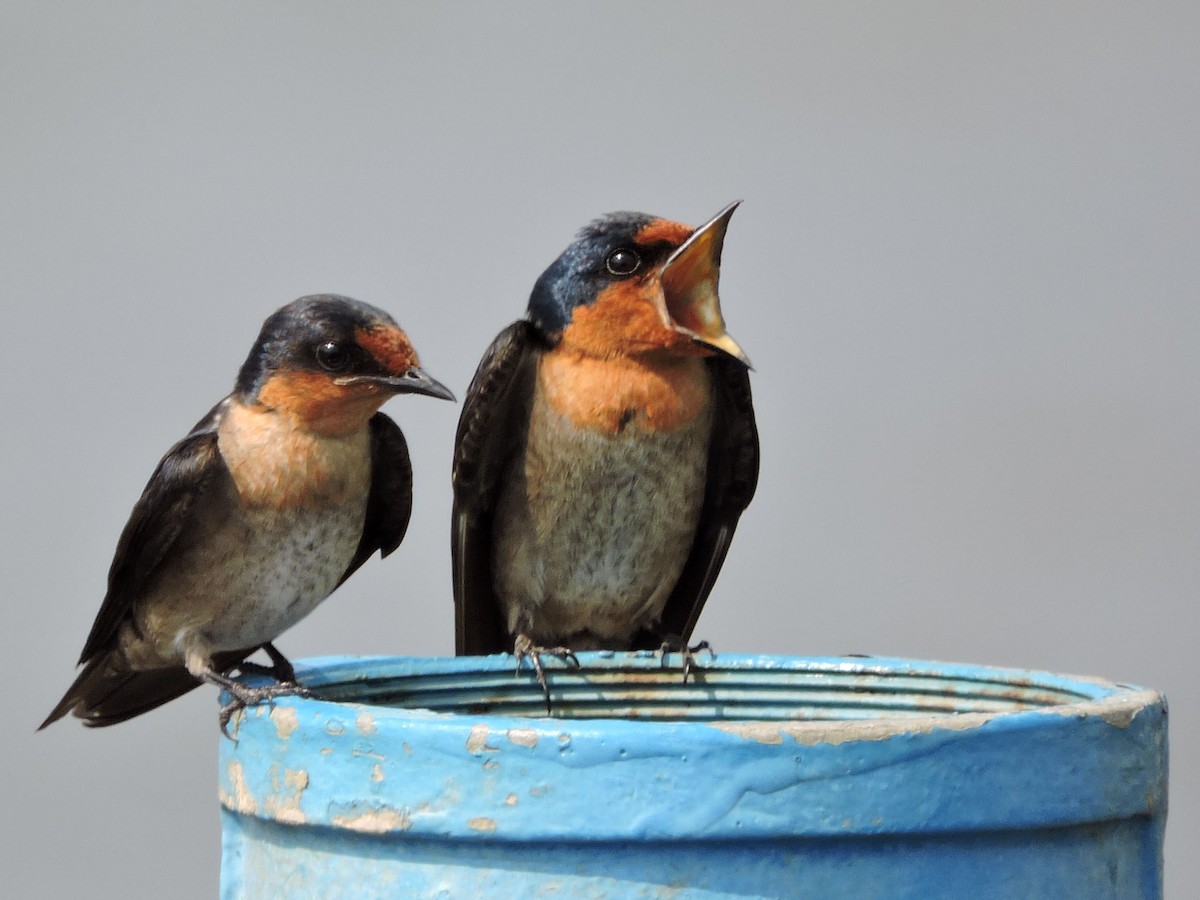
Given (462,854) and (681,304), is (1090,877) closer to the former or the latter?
(462,854)

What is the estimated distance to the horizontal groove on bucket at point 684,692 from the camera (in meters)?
2.01

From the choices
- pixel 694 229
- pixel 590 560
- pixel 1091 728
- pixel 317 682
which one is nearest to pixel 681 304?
pixel 694 229

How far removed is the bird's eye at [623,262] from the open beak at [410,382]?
49 centimetres

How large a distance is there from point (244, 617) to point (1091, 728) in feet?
5.50

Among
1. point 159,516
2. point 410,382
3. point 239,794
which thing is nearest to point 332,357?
point 410,382

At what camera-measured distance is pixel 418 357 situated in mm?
2648

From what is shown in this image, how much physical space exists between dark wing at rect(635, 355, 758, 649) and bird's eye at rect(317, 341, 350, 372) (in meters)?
0.81

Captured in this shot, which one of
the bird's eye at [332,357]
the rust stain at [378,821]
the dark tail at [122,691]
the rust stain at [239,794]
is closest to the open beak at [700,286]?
the bird's eye at [332,357]

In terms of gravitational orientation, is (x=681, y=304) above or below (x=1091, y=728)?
above

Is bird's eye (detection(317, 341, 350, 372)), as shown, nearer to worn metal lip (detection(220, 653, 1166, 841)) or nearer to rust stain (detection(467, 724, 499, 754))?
worn metal lip (detection(220, 653, 1166, 841))

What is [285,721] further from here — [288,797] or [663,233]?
[663,233]

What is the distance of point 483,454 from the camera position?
3.04 metres

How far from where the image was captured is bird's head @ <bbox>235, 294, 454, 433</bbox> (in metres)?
2.62

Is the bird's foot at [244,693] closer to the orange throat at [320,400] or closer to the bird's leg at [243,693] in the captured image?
the bird's leg at [243,693]
